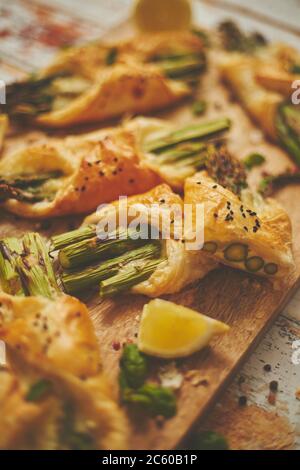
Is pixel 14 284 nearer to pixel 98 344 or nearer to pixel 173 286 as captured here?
pixel 98 344

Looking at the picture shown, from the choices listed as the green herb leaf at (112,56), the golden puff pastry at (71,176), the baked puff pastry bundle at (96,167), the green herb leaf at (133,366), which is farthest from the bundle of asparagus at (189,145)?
the green herb leaf at (133,366)

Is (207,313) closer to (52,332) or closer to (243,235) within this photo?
(243,235)

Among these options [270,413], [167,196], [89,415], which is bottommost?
[270,413]

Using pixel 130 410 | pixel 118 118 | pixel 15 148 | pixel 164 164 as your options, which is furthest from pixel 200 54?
pixel 130 410

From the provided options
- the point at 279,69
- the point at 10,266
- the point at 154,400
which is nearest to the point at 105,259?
the point at 10,266

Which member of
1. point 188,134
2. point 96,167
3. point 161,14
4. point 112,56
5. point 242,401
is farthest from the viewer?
point 161,14
